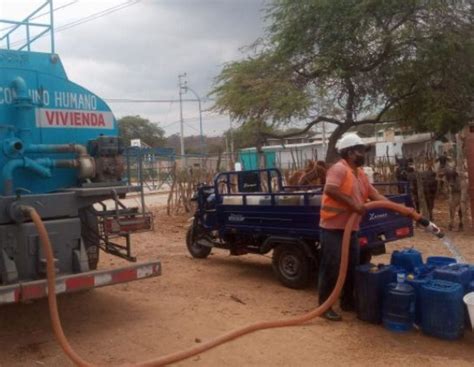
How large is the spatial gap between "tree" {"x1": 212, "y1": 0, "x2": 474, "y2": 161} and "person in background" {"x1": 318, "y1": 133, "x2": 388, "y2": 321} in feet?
27.5

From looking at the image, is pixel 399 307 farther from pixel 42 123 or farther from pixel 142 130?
pixel 142 130

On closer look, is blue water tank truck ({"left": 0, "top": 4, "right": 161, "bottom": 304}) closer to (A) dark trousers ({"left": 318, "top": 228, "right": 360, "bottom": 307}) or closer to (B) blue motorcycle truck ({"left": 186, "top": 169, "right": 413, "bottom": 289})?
(A) dark trousers ({"left": 318, "top": 228, "right": 360, "bottom": 307})

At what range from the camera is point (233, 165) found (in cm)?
1989

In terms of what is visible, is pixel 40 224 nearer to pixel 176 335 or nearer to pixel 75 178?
pixel 75 178

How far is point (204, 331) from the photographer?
5.34 m

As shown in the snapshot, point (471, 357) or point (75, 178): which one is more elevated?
point (75, 178)

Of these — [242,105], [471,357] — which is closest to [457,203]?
[242,105]

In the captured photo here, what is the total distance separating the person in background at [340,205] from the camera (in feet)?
17.7

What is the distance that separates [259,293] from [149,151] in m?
10.9

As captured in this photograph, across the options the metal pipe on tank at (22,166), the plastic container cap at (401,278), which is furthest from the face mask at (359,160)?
the metal pipe on tank at (22,166)

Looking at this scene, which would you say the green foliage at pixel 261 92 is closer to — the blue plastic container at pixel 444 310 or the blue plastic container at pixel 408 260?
the blue plastic container at pixel 408 260

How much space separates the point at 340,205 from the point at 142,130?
5993 cm

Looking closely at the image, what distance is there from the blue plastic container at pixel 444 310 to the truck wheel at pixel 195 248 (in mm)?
4634

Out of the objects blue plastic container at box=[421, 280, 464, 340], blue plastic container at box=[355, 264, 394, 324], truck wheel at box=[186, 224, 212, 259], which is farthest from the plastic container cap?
truck wheel at box=[186, 224, 212, 259]
